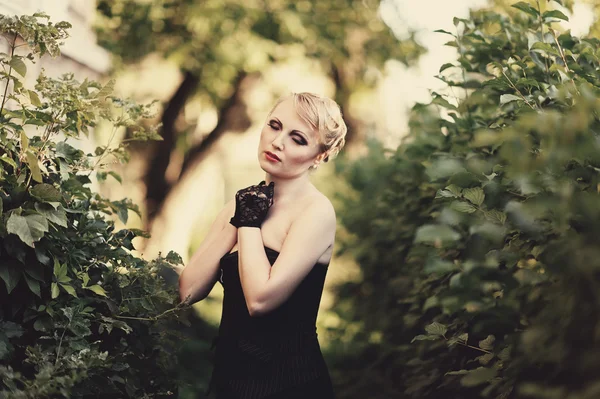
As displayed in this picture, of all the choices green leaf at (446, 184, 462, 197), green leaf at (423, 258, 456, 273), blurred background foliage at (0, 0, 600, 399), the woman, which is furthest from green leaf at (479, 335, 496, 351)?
the woman

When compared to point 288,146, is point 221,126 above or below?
above

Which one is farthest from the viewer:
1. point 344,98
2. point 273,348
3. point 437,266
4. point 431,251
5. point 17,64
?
point 344,98

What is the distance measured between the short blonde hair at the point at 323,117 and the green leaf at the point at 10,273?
45.7 inches

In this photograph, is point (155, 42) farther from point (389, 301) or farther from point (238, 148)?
point (389, 301)

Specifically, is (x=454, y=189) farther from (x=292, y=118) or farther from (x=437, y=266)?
(x=292, y=118)

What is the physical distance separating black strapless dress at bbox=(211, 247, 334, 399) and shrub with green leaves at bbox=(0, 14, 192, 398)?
10.2 inches

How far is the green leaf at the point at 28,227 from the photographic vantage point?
2238mm

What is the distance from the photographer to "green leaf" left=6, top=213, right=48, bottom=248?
224 cm

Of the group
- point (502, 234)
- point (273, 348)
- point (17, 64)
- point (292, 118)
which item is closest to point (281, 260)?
point (273, 348)

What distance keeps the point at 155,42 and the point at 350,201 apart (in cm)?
446

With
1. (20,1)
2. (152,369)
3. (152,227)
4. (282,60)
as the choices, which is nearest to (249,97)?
(282,60)

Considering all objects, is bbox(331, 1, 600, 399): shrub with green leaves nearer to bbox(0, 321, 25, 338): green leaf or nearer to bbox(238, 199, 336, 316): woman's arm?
bbox(238, 199, 336, 316): woman's arm

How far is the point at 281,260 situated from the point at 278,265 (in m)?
0.02

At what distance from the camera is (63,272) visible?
242cm
